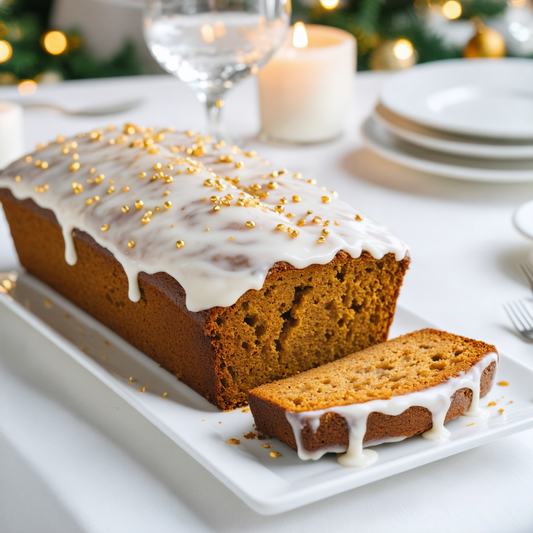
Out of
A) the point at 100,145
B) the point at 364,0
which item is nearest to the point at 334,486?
the point at 100,145

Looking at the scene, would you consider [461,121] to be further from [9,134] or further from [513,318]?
[9,134]

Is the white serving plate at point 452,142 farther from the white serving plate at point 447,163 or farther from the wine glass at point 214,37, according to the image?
the wine glass at point 214,37

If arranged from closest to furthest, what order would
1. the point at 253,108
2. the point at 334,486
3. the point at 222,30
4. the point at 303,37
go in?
the point at 334,486 → the point at 222,30 → the point at 303,37 → the point at 253,108

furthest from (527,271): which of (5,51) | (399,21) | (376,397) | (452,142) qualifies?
(5,51)

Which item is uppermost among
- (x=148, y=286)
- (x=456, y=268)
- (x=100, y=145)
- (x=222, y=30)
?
(x=222, y=30)

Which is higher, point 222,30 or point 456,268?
point 222,30

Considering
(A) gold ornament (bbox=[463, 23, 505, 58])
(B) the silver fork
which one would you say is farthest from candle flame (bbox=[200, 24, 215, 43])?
(A) gold ornament (bbox=[463, 23, 505, 58])

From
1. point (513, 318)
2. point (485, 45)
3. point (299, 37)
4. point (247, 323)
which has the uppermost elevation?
point (299, 37)

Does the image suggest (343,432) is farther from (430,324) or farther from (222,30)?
(222,30)
